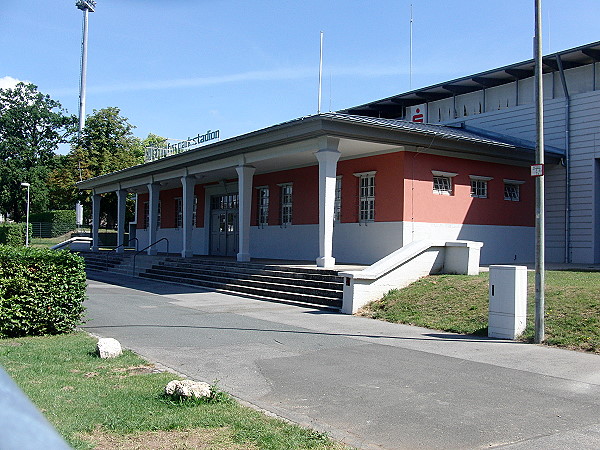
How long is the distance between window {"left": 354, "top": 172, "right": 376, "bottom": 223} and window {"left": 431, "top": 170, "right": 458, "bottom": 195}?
6.64 ft

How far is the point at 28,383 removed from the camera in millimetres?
6688

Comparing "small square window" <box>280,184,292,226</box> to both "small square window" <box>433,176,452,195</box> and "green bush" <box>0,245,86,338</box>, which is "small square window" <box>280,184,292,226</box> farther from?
"green bush" <box>0,245,86,338</box>

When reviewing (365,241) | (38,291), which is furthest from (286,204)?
(38,291)

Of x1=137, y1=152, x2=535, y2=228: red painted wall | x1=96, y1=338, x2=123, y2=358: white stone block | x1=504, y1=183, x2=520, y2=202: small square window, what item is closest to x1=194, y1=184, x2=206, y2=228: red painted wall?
x1=137, y1=152, x2=535, y2=228: red painted wall

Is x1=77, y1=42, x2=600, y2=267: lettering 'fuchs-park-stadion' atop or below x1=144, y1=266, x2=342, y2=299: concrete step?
atop

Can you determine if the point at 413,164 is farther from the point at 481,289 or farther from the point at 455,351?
the point at 455,351

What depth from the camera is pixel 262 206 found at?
26.1 metres

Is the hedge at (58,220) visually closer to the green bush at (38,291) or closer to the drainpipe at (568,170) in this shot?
the drainpipe at (568,170)

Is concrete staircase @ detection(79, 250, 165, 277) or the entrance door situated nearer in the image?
concrete staircase @ detection(79, 250, 165, 277)

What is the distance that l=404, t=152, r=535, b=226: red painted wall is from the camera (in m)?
19.3

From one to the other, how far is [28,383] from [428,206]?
49.3ft

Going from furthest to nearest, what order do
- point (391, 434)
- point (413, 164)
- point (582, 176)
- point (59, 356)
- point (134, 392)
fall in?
1. point (582, 176)
2. point (413, 164)
3. point (59, 356)
4. point (134, 392)
5. point (391, 434)

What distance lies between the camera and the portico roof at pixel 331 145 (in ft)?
57.4

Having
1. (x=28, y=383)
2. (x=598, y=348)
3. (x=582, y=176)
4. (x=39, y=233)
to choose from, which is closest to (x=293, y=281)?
(x=598, y=348)
